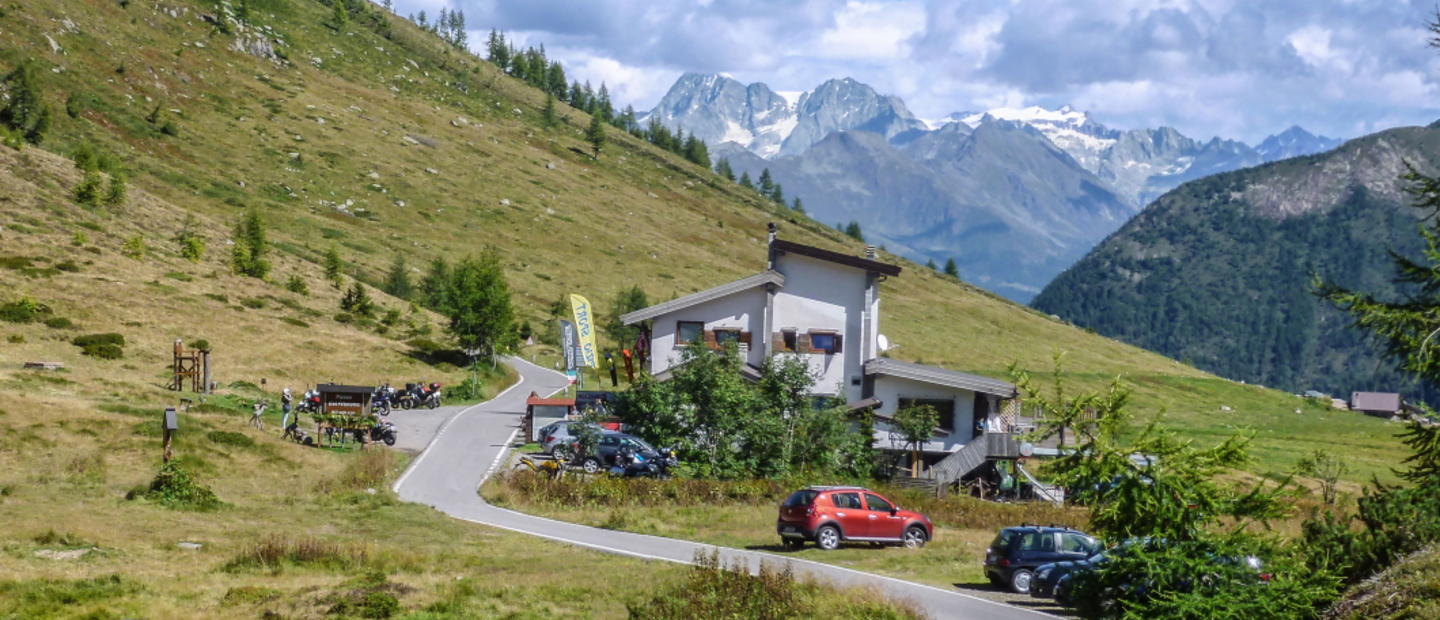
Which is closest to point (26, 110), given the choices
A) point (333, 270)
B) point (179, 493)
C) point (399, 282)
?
point (333, 270)

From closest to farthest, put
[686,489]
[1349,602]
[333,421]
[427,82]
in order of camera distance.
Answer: [1349,602], [686,489], [333,421], [427,82]

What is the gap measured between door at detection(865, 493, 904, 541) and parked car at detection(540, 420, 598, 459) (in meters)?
15.2

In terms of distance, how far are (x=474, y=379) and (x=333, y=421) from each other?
65.3ft

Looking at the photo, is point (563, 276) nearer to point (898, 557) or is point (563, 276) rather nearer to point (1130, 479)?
point (898, 557)

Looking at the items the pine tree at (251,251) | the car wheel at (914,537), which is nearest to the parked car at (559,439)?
the car wheel at (914,537)

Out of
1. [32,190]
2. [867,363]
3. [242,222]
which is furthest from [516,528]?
[242,222]

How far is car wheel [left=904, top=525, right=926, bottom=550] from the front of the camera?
92.3ft

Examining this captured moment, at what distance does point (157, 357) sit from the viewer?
2130 inches

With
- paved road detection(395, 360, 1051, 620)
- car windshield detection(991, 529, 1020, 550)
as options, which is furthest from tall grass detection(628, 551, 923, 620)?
car windshield detection(991, 529, 1020, 550)

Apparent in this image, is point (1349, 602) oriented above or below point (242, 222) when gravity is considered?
below

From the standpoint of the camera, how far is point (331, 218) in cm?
11744

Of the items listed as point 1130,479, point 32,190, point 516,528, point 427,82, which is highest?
point 427,82

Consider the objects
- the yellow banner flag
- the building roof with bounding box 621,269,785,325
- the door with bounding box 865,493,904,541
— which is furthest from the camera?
the yellow banner flag

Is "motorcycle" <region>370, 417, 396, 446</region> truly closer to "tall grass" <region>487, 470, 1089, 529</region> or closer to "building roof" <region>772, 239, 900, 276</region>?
"tall grass" <region>487, 470, 1089, 529</region>
